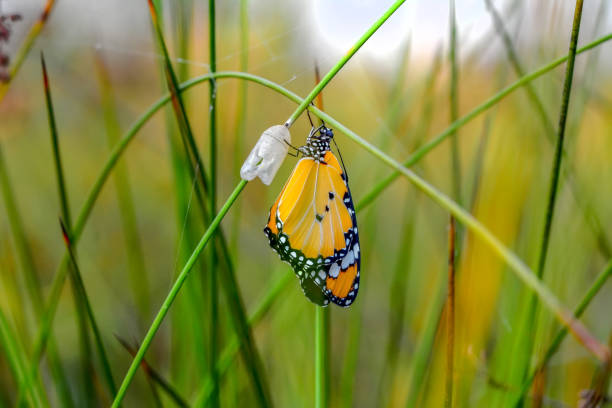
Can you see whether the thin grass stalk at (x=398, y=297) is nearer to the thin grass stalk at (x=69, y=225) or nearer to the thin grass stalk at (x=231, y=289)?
the thin grass stalk at (x=231, y=289)

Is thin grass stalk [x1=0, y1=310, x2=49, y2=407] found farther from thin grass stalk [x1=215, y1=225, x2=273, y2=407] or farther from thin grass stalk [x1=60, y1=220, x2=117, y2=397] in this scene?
thin grass stalk [x1=215, y1=225, x2=273, y2=407]

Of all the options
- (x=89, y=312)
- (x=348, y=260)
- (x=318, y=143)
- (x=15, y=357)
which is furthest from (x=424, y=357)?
(x=15, y=357)

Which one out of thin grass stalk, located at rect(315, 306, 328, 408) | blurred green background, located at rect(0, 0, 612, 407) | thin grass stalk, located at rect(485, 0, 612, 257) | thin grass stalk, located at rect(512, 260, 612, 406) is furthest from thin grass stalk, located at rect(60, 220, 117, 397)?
thin grass stalk, located at rect(485, 0, 612, 257)

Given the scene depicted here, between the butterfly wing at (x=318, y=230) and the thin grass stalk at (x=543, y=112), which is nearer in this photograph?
the butterfly wing at (x=318, y=230)

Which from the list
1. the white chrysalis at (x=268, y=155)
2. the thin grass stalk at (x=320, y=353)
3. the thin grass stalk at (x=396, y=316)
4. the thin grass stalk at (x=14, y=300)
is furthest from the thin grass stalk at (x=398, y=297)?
the thin grass stalk at (x=14, y=300)

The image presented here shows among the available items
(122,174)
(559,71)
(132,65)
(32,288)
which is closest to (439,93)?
(559,71)

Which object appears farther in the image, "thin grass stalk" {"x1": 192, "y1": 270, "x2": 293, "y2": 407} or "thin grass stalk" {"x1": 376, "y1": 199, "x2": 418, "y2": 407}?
"thin grass stalk" {"x1": 376, "y1": 199, "x2": 418, "y2": 407}

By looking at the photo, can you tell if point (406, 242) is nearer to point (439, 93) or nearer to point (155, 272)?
point (439, 93)
